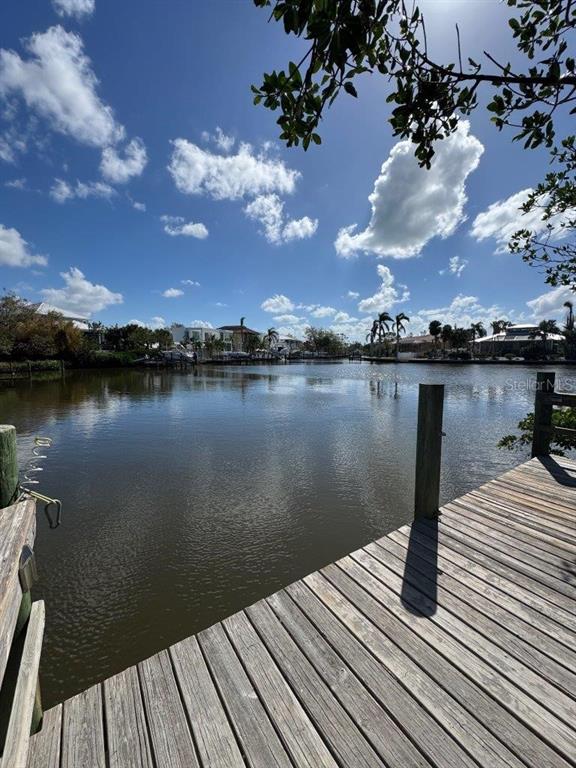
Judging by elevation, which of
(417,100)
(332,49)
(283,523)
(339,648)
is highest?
(417,100)

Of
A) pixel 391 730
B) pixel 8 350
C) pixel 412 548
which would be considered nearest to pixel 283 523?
pixel 412 548

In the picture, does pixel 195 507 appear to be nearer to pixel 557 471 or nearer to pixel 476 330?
pixel 557 471

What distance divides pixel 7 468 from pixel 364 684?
2259 mm

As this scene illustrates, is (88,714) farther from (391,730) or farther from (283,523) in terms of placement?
(283,523)

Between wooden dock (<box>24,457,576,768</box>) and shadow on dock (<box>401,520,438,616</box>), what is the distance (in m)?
0.01

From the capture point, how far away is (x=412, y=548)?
3104 millimetres

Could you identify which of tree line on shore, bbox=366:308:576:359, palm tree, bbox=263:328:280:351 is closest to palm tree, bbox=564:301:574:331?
tree line on shore, bbox=366:308:576:359

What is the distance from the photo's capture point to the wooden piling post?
1979mm

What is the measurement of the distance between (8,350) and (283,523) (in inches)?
1489

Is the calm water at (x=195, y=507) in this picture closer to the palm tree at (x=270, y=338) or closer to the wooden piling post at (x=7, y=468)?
the wooden piling post at (x=7, y=468)

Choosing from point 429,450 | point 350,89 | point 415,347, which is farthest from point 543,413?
point 415,347

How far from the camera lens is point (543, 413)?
5.26m

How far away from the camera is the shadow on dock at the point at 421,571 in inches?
95.3

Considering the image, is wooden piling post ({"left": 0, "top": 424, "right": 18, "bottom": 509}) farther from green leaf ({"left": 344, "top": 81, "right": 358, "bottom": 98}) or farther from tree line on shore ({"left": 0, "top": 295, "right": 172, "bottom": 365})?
tree line on shore ({"left": 0, "top": 295, "right": 172, "bottom": 365})
